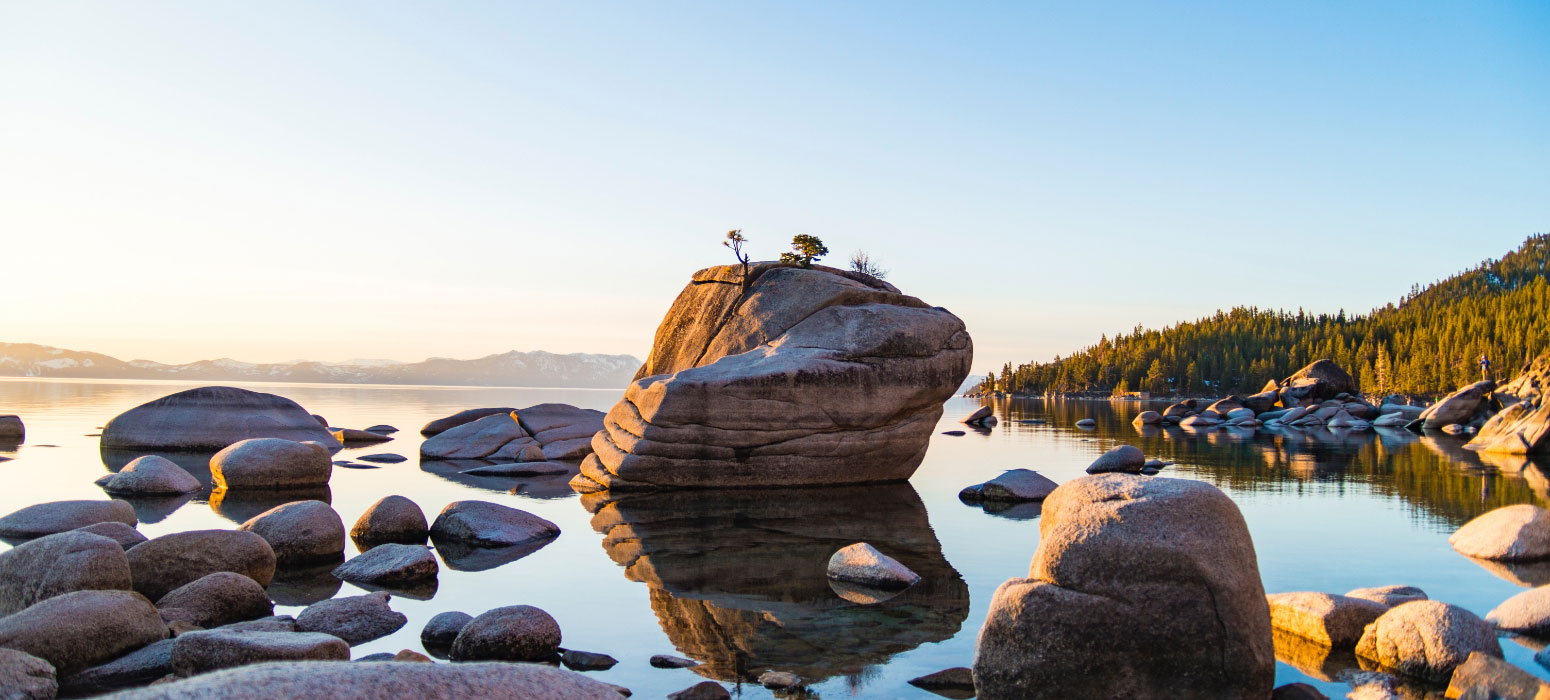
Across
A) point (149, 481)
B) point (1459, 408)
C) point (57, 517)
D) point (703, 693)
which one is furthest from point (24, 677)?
point (1459, 408)

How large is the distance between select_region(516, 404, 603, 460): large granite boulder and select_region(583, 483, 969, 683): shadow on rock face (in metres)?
9.84

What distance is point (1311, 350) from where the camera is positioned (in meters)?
A: 149

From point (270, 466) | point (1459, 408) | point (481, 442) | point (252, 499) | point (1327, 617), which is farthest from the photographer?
point (1459, 408)

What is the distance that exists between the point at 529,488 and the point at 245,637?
15123 mm

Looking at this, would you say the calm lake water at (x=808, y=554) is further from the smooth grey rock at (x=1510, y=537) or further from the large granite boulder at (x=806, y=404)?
the large granite boulder at (x=806, y=404)

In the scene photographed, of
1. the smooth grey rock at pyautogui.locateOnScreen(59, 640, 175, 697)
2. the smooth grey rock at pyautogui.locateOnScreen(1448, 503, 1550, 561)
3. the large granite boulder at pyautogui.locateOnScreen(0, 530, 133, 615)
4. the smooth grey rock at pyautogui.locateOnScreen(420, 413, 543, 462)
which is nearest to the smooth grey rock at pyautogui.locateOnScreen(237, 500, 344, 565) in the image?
the large granite boulder at pyautogui.locateOnScreen(0, 530, 133, 615)

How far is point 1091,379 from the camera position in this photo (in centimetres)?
16275

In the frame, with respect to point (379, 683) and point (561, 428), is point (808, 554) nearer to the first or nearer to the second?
point (379, 683)

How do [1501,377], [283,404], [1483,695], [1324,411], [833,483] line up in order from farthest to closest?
1. [1501,377]
2. [1324,411]
3. [283,404]
4. [833,483]
5. [1483,695]

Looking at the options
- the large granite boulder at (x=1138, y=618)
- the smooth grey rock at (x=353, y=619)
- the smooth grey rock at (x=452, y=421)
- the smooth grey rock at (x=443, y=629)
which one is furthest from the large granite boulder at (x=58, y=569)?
the smooth grey rock at (x=452, y=421)

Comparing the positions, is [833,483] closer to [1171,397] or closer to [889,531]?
[889,531]

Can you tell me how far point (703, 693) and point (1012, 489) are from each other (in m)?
13.7

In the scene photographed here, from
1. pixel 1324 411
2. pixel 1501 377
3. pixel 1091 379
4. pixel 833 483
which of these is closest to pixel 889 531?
pixel 833 483

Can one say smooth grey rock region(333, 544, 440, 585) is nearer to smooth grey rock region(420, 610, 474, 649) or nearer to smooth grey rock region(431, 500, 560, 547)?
smooth grey rock region(431, 500, 560, 547)
